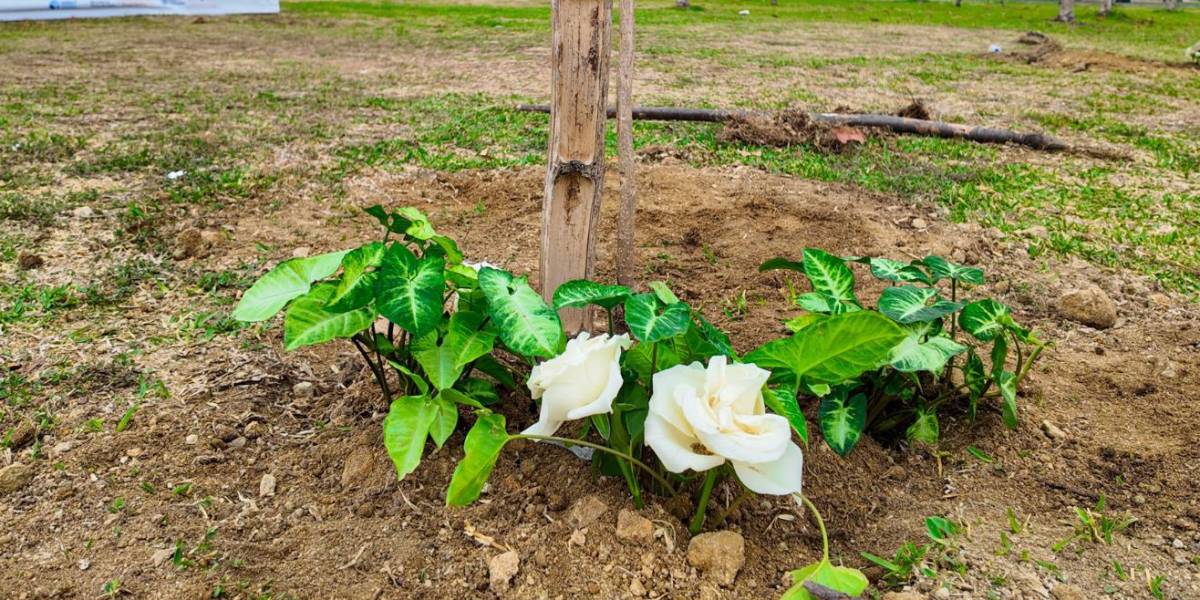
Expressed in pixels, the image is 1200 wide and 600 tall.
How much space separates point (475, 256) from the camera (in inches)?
124

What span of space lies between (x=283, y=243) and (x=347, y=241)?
9.2 inches

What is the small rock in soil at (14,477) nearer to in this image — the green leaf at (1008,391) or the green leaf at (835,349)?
the green leaf at (835,349)

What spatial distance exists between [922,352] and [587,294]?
67cm

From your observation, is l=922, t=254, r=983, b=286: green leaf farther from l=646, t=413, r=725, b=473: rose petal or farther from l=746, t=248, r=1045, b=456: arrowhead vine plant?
l=646, t=413, r=725, b=473: rose petal

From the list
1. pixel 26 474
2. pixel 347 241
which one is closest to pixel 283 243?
pixel 347 241

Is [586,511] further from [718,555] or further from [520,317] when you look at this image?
Result: [520,317]

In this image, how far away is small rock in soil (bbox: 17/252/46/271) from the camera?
304cm

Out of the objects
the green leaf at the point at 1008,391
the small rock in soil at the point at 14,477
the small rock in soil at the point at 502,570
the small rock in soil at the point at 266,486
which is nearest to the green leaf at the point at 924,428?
the green leaf at the point at 1008,391

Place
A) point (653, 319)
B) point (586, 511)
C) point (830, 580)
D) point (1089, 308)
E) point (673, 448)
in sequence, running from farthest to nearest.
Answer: point (1089, 308) → point (586, 511) → point (653, 319) → point (673, 448) → point (830, 580)

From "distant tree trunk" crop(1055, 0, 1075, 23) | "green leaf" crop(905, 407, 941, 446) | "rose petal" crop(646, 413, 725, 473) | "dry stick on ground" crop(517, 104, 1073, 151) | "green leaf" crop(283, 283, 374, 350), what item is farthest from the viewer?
"distant tree trunk" crop(1055, 0, 1075, 23)

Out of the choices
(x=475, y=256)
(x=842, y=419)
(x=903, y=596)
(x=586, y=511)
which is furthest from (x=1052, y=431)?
(x=475, y=256)

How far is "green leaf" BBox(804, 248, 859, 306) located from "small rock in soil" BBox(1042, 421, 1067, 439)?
1.93ft

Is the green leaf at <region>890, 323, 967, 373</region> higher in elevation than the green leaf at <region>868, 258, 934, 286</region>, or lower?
lower

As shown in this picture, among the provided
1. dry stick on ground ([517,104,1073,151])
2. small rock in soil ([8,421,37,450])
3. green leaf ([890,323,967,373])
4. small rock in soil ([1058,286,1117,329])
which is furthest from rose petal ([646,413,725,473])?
dry stick on ground ([517,104,1073,151])
